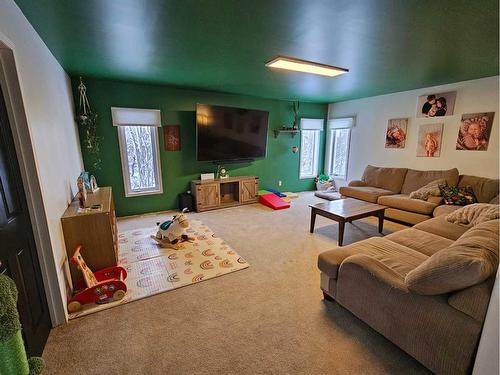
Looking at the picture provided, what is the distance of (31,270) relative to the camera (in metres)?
1.55

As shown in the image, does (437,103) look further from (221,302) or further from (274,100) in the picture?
(221,302)

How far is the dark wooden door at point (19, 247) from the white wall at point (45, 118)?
105 millimetres

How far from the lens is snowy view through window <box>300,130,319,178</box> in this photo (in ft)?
20.6

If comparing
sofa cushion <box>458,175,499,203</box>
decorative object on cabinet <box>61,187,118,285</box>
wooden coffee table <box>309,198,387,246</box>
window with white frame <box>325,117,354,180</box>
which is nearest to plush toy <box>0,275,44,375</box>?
decorative object on cabinet <box>61,187,118,285</box>

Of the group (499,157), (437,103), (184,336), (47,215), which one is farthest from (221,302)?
(437,103)

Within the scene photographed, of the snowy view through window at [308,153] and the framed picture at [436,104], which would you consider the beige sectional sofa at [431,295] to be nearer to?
the framed picture at [436,104]

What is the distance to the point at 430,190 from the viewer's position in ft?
12.4

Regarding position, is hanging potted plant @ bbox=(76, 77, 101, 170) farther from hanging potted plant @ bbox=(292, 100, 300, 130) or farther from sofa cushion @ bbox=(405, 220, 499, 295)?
sofa cushion @ bbox=(405, 220, 499, 295)

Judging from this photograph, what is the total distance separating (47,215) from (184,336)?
134 cm

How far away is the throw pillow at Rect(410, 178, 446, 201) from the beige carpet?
2.60 m

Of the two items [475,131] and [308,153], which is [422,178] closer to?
[475,131]

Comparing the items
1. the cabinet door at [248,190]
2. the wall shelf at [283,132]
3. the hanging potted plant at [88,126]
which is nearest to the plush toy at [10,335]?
the hanging potted plant at [88,126]

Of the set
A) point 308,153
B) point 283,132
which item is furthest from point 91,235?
point 308,153

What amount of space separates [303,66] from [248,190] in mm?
2854
